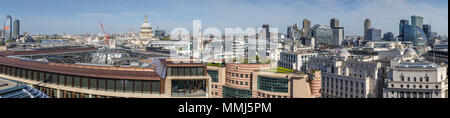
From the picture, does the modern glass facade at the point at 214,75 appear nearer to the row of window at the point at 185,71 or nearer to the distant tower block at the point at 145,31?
the row of window at the point at 185,71

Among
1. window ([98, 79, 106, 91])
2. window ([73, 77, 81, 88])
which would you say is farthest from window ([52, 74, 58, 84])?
window ([98, 79, 106, 91])

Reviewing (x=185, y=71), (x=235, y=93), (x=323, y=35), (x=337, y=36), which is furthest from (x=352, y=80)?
(x=337, y=36)

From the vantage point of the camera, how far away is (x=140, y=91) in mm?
13688

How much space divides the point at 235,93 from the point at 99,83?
326 inches

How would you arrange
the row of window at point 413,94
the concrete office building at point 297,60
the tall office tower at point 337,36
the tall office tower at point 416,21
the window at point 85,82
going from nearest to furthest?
1. the window at point 85,82
2. the row of window at point 413,94
3. the concrete office building at point 297,60
4. the tall office tower at point 416,21
5. the tall office tower at point 337,36

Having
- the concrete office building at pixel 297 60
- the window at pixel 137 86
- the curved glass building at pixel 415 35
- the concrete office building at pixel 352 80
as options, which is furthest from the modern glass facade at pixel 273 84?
the curved glass building at pixel 415 35

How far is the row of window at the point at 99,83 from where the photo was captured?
13.6 metres

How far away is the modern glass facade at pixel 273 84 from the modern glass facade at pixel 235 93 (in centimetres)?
108

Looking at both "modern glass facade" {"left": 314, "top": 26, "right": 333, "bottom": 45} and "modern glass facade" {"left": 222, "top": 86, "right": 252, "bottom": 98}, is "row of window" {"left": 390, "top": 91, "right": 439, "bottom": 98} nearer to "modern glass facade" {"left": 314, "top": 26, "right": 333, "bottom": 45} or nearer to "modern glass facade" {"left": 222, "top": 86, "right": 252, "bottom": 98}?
"modern glass facade" {"left": 222, "top": 86, "right": 252, "bottom": 98}

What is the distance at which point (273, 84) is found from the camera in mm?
17266
